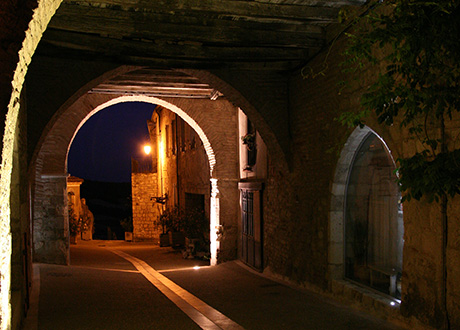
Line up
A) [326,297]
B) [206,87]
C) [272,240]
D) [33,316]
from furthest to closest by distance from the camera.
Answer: [206,87]
[272,240]
[326,297]
[33,316]

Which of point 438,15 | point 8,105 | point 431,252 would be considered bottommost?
point 431,252

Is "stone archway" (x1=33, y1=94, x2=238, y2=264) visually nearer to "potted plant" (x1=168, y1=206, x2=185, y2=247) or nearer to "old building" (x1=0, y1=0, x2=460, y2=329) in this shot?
"old building" (x1=0, y1=0, x2=460, y2=329)

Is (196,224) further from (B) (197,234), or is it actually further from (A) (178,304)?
(A) (178,304)

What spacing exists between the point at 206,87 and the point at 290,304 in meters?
6.34

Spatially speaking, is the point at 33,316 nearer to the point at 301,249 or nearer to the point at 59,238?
the point at 301,249

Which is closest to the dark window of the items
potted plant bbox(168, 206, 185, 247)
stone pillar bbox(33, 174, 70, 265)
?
stone pillar bbox(33, 174, 70, 265)

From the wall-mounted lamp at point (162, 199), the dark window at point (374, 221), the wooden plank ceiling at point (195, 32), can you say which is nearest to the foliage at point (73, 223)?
the wall-mounted lamp at point (162, 199)

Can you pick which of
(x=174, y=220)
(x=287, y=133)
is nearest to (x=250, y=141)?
(x=287, y=133)

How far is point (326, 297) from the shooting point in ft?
22.9

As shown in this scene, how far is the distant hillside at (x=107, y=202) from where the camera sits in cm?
4803

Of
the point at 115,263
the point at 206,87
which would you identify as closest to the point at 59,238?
the point at 115,263

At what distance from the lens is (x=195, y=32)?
22.0 feet

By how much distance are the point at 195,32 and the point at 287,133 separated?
2707mm

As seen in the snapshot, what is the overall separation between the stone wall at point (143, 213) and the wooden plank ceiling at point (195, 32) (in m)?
14.8
